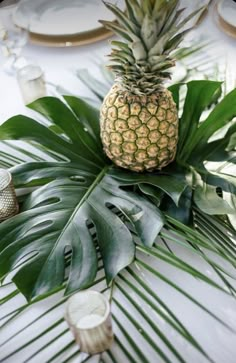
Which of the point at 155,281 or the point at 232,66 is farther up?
the point at 232,66

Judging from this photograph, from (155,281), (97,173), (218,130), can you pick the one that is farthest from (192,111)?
(155,281)

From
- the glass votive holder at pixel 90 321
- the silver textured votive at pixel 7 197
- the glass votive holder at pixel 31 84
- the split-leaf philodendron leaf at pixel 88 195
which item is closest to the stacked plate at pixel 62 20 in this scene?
the glass votive holder at pixel 31 84

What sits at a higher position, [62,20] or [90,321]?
[62,20]

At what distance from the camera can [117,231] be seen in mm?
586

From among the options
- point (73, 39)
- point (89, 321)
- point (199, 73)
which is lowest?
point (89, 321)

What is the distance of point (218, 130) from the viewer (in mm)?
722

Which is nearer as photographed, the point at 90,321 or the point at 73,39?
the point at 90,321

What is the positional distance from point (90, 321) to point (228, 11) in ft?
2.41

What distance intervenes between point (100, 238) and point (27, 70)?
1.40 feet

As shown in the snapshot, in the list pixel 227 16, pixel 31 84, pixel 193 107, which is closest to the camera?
pixel 193 107

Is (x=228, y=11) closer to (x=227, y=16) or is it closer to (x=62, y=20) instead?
(x=227, y=16)

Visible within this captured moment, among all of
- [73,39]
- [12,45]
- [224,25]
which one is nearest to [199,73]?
[224,25]

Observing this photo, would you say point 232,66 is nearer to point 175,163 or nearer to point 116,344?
point 175,163

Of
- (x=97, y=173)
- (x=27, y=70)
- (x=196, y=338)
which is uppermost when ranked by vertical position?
(x=27, y=70)
